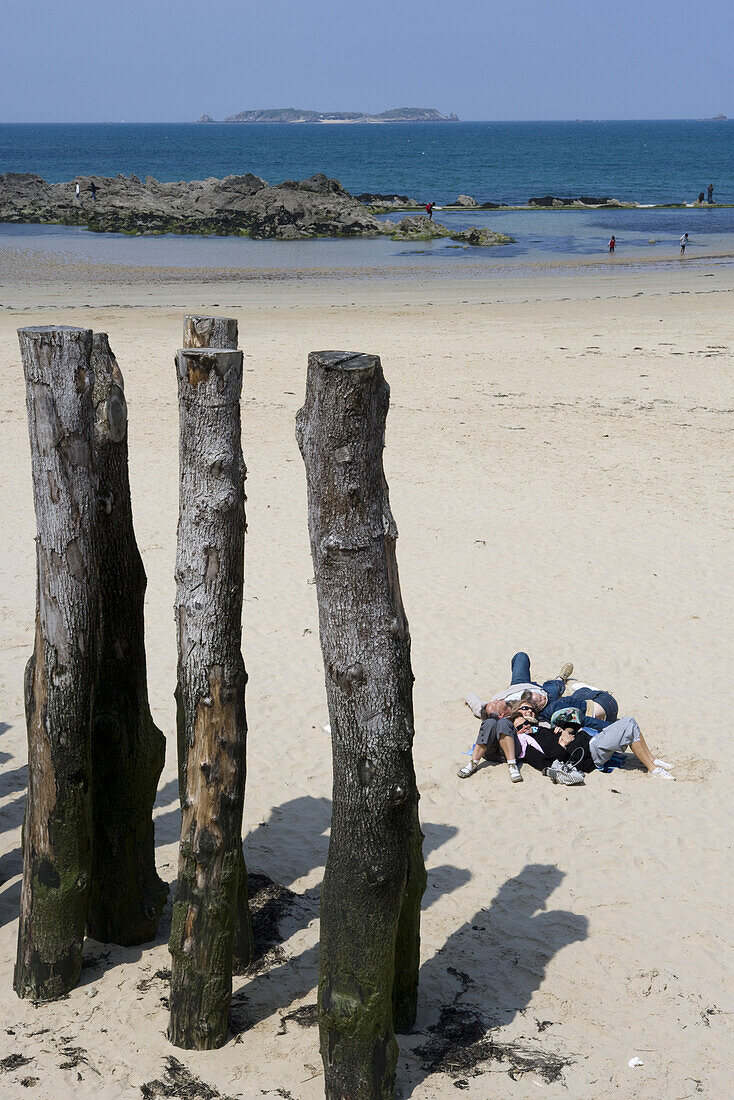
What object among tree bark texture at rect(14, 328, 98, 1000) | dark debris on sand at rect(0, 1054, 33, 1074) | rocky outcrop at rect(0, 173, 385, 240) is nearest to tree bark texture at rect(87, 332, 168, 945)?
tree bark texture at rect(14, 328, 98, 1000)

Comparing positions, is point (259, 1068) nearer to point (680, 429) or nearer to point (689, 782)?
point (689, 782)

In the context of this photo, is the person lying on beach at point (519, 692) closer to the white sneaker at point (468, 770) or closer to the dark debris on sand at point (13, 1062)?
the white sneaker at point (468, 770)

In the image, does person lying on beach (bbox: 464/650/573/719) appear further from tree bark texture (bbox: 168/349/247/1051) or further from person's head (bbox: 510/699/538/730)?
tree bark texture (bbox: 168/349/247/1051)

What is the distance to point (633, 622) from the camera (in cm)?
980

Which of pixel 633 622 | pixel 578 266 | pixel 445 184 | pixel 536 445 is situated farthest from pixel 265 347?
pixel 445 184

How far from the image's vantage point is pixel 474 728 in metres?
8.08

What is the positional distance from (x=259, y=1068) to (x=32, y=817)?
5.06 ft

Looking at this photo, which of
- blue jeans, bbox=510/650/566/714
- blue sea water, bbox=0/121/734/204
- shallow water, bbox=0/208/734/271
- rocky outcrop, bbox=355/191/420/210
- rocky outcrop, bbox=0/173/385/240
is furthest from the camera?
blue sea water, bbox=0/121/734/204

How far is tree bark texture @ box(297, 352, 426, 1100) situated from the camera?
385 centimetres

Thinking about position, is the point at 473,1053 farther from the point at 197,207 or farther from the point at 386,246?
the point at 197,207

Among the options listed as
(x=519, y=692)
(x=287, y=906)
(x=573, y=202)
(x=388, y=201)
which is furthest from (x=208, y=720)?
(x=573, y=202)

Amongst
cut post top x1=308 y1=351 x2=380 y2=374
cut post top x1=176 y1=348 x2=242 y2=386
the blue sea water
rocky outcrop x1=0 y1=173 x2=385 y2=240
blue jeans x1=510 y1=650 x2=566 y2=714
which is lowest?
blue jeans x1=510 y1=650 x2=566 y2=714

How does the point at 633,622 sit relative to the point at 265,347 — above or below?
below

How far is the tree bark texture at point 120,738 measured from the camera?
4809mm
